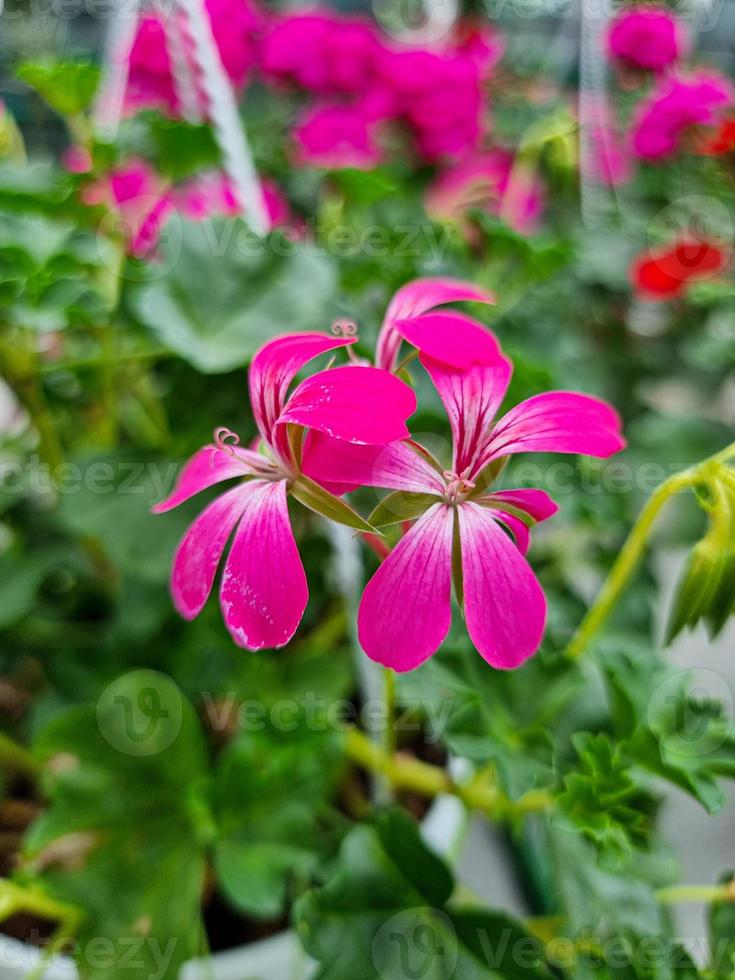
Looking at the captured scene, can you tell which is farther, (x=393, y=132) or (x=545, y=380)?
(x=393, y=132)

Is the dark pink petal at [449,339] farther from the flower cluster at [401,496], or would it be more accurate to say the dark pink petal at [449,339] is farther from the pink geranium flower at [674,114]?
the pink geranium flower at [674,114]

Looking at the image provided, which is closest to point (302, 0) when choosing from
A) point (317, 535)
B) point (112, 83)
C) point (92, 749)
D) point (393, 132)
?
point (393, 132)

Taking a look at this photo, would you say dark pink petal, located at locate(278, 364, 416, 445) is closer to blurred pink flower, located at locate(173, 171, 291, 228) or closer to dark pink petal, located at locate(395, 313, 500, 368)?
dark pink petal, located at locate(395, 313, 500, 368)

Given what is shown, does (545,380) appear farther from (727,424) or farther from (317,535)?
(727,424)

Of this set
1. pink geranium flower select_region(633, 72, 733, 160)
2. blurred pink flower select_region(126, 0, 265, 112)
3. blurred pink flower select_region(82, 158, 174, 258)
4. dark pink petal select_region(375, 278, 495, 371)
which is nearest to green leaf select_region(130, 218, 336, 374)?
blurred pink flower select_region(82, 158, 174, 258)

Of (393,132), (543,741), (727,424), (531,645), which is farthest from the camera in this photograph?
(393,132)

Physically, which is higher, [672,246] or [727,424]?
[672,246]

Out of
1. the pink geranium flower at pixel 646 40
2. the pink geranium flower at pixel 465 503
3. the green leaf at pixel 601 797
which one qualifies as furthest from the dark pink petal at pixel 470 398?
the pink geranium flower at pixel 646 40
